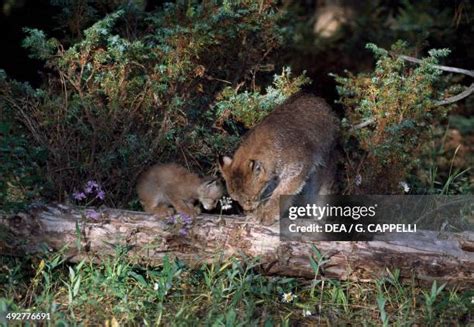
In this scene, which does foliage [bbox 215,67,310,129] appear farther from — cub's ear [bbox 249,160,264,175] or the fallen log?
the fallen log

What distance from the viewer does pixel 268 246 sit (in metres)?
7.27

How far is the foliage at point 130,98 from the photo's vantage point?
324 inches

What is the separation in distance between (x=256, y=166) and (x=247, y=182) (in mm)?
169

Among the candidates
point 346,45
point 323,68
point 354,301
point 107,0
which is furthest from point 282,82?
point 346,45

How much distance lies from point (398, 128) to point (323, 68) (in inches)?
242

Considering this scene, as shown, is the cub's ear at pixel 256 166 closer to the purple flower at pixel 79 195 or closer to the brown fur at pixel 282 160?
the brown fur at pixel 282 160

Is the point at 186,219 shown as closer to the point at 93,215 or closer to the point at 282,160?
the point at 93,215

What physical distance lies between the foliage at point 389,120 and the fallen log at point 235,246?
1387 millimetres

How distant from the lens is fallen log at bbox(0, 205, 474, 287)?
280 inches

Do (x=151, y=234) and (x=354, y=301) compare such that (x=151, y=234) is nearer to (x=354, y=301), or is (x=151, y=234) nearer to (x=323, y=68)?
(x=354, y=301)

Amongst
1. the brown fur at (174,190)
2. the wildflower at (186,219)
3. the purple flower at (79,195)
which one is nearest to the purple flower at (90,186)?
the purple flower at (79,195)

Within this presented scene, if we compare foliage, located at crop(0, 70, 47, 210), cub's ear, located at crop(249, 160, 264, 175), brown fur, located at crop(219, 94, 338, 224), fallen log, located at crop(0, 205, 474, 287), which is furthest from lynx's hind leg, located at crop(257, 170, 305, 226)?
foliage, located at crop(0, 70, 47, 210)

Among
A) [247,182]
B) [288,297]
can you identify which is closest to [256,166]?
[247,182]

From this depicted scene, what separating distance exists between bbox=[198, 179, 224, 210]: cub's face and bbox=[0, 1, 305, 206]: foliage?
720 millimetres
